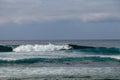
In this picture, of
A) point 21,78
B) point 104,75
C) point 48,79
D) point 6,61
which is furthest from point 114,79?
point 6,61

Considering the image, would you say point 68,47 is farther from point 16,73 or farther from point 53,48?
point 16,73

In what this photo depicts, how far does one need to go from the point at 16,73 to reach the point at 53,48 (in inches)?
1454

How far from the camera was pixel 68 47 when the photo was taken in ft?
213

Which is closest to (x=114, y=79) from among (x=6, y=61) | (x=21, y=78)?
(x=21, y=78)

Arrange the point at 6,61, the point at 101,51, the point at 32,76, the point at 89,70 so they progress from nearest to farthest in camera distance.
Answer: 1. the point at 32,76
2. the point at 89,70
3. the point at 6,61
4. the point at 101,51

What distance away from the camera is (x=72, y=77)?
26297mm

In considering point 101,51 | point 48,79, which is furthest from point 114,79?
point 101,51

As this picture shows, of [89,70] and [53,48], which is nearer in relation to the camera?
[89,70]

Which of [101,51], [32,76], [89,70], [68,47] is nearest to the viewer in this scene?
[32,76]

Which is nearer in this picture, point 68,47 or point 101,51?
point 101,51

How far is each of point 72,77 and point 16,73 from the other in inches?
175

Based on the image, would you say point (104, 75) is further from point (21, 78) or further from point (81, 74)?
point (21, 78)

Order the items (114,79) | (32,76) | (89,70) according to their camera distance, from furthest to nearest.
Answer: (89,70)
(32,76)
(114,79)

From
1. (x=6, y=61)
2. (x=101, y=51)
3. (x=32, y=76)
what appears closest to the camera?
(x=32, y=76)
